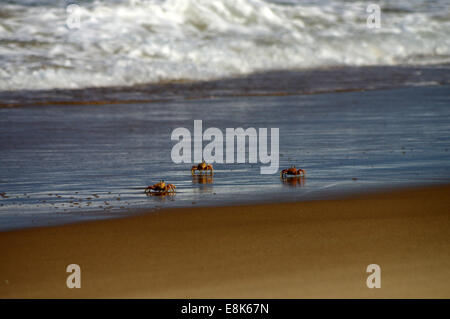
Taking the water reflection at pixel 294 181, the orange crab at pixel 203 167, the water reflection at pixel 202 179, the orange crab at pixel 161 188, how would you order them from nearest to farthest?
the orange crab at pixel 161 188 < the water reflection at pixel 294 181 < the water reflection at pixel 202 179 < the orange crab at pixel 203 167

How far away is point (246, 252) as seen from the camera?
4961mm

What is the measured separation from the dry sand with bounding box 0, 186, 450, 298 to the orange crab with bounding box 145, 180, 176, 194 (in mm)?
674

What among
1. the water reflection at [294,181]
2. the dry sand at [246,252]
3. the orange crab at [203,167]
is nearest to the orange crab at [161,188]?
the dry sand at [246,252]

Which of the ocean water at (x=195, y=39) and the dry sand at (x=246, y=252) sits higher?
the ocean water at (x=195, y=39)

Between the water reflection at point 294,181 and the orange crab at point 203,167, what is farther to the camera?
the orange crab at point 203,167

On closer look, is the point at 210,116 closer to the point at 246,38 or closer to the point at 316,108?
the point at 316,108

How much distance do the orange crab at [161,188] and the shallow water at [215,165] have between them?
0.09 metres

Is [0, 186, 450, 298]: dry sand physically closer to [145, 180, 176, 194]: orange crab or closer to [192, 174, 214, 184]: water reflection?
[145, 180, 176, 194]: orange crab

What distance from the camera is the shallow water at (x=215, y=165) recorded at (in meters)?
6.70

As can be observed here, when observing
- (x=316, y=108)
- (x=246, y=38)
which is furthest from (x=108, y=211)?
(x=246, y=38)

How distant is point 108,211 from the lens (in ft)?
20.2

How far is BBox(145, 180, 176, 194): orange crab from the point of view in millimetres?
6840

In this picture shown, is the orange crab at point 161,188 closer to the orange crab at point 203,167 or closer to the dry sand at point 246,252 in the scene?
the dry sand at point 246,252
